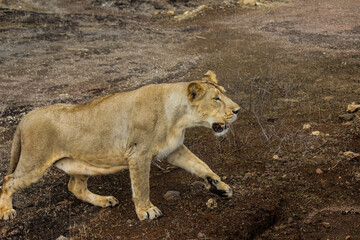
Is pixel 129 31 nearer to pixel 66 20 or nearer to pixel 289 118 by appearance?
pixel 66 20

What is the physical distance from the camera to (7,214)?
5168 millimetres

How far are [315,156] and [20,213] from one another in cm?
371

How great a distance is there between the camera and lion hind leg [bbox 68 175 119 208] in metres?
5.32

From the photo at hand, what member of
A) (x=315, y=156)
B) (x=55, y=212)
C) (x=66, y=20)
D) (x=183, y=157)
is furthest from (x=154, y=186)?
(x=66, y=20)

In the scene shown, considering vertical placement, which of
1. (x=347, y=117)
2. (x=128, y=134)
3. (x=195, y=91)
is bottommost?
(x=347, y=117)

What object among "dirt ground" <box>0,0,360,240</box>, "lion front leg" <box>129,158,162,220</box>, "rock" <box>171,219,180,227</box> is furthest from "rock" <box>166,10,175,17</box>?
"rock" <box>171,219,180,227</box>

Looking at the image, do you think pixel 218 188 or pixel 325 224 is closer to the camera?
pixel 325 224

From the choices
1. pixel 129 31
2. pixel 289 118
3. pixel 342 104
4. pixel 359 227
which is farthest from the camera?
pixel 129 31

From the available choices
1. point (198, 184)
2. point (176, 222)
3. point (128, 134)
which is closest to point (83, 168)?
point (128, 134)

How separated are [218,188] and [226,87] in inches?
206

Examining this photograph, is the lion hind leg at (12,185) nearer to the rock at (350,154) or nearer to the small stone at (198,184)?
the small stone at (198,184)

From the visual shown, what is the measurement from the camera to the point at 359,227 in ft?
14.7

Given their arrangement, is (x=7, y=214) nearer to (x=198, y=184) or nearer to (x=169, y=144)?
(x=169, y=144)

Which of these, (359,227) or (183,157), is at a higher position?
(183,157)
